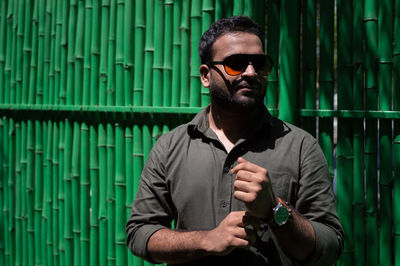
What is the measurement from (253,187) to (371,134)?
4.56 ft

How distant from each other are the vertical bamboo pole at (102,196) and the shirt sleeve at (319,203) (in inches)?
82.0

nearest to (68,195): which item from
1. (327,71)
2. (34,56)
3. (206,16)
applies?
(34,56)

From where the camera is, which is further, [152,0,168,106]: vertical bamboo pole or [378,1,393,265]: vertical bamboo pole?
[152,0,168,106]: vertical bamboo pole

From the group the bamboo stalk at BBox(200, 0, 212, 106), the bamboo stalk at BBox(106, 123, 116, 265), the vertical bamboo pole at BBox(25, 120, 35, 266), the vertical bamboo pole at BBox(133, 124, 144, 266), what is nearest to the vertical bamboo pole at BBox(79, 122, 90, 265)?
the bamboo stalk at BBox(106, 123, 116, 265)

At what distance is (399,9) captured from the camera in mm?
2871

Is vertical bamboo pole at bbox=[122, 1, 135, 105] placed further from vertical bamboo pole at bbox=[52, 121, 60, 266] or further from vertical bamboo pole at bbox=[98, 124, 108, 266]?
vertical bamboo pole at bbox=[52, 121, 60, 266]

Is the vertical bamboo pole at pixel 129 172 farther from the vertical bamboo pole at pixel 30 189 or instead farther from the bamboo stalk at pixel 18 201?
the bamboo stalk at pixel 18 201

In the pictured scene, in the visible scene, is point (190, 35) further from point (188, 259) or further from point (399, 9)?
point (188, 259)

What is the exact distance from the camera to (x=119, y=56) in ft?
12.4

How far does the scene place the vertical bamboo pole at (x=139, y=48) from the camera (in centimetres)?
370

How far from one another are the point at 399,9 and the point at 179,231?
182cm

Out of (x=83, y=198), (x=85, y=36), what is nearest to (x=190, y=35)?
(x=85, y=36)

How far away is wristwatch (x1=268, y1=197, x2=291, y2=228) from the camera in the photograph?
193 cm

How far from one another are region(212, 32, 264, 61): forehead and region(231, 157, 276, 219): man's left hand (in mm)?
660
